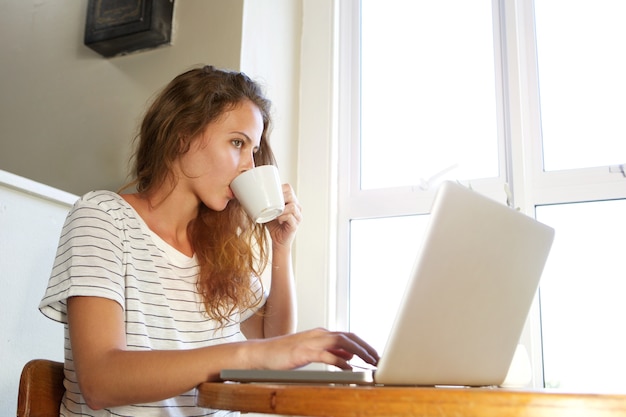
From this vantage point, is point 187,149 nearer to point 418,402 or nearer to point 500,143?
point 418,402

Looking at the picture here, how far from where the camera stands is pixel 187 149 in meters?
1.26

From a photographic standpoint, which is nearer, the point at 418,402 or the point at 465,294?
the point at 418,402

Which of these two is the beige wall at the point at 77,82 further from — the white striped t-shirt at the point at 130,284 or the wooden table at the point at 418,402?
the wooden table at the point at 418,402

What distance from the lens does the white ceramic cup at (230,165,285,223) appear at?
3.92 ft

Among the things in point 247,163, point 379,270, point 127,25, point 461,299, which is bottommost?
point 461,299

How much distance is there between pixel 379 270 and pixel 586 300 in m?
0.58

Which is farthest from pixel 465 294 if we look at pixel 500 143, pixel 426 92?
pixel 426 92

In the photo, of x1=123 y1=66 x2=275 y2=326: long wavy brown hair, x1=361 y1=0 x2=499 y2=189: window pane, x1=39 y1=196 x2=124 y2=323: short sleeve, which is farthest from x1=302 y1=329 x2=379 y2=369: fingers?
x1=361 y1=0 x2=499 y2=189: window pane

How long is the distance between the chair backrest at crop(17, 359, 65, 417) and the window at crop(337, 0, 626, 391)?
1.12 meters

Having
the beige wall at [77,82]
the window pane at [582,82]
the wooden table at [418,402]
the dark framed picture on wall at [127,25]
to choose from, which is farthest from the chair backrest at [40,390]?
the window pane at [582,82]

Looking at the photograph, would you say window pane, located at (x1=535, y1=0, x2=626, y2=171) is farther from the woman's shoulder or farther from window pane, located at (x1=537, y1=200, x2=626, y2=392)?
the woman's shoulder

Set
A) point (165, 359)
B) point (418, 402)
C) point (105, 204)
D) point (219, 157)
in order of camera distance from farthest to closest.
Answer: point (219, 157)
point (105, 204)
point (165, 359)
point (418, 402)

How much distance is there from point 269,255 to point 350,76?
919 millimetres

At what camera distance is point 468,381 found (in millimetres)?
797
